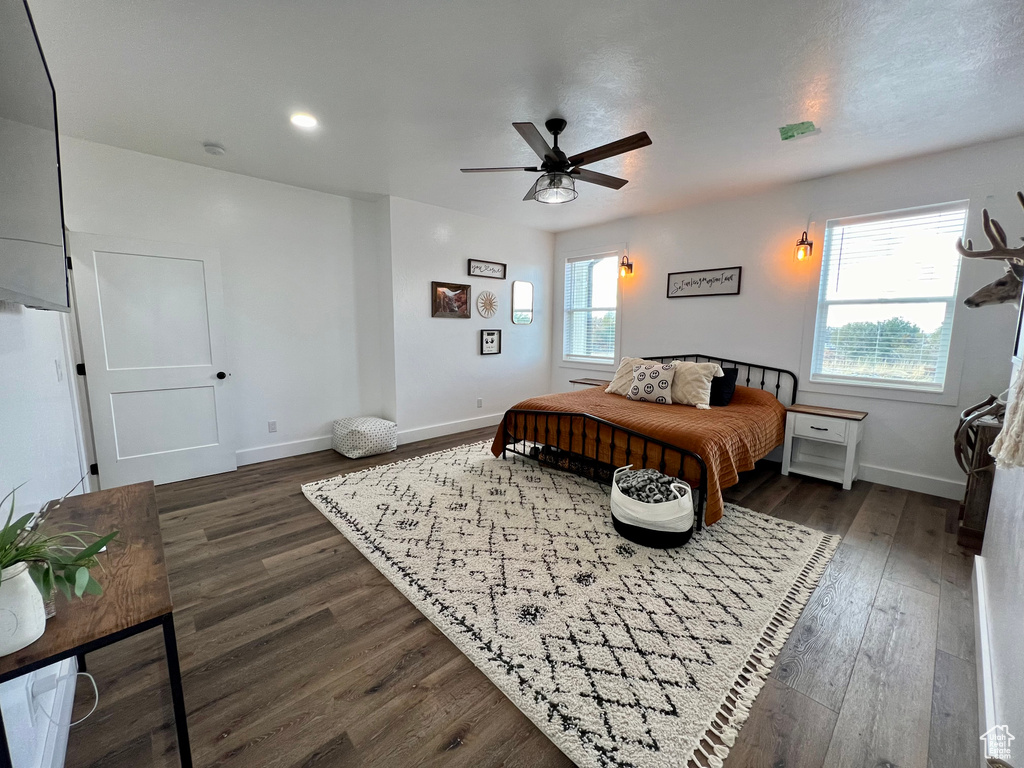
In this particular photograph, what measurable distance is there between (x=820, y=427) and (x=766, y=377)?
77cm

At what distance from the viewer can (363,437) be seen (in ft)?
13.4

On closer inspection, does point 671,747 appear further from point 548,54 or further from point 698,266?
point 698,266

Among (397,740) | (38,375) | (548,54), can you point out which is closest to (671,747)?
(397,740)

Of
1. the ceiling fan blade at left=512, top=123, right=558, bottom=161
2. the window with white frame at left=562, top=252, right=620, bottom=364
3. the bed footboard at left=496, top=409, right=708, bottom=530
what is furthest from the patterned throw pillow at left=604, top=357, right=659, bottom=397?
the ceiling fan blade at left=512, top=123, right=558, bottom=161

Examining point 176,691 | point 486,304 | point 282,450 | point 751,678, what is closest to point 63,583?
point 176,691

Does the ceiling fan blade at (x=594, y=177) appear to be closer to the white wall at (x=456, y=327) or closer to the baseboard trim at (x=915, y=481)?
the white wall at (x=456, y=327)

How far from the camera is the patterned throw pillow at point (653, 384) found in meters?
3.78

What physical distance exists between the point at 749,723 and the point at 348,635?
1601 mm

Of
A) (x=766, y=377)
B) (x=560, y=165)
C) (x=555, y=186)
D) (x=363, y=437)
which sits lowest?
(x=363, y=437)

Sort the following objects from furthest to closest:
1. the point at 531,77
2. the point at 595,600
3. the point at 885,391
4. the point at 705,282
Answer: the point at 705,282 → the point at 885,391 → the point at 531,77 → the point at 595,600

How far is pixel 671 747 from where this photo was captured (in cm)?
132

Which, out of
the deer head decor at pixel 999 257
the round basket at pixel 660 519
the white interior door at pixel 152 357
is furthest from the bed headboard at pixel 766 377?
the white interior door at pixel 152 357

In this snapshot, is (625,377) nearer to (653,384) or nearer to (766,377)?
(653,384)

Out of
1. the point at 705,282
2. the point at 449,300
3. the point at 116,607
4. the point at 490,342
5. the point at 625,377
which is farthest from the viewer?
the point at 490,342
